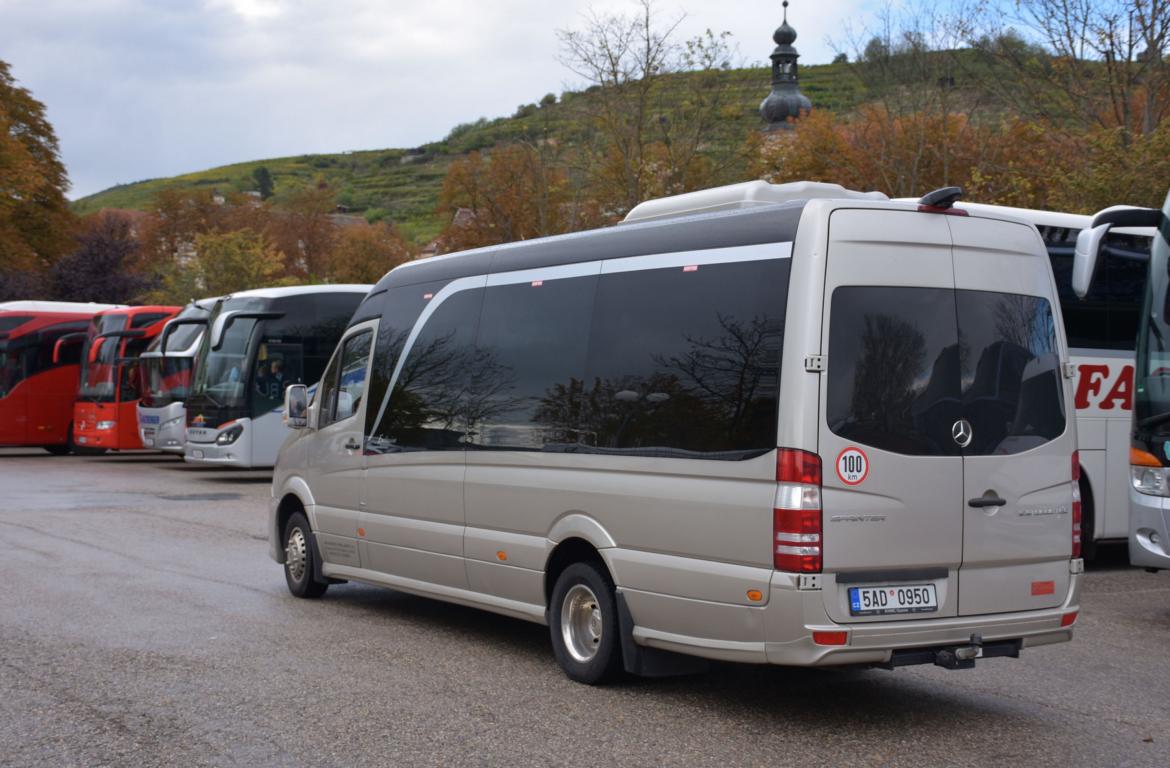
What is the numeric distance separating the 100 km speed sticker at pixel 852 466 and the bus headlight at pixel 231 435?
63.8 ft

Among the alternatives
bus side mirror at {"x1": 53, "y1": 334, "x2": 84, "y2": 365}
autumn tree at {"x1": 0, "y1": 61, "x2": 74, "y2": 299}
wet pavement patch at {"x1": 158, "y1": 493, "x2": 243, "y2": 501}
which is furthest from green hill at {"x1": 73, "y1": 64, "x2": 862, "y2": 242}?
wet pavement patch at {"x1": 158, "y1": 493, "x2": 243, "y2": 501}

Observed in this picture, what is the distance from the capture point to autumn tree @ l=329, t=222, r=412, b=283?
82.8 meters

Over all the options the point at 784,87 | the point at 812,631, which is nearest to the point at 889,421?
the point at 812,631

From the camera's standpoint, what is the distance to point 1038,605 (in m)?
7.21

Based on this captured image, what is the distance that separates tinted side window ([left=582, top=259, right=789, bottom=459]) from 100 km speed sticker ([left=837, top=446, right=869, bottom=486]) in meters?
0.35

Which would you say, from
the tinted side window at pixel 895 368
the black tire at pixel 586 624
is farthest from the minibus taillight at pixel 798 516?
the black tire at pixel 586 624

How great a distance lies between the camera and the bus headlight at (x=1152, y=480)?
10023mm

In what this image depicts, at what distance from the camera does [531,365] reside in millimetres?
8703

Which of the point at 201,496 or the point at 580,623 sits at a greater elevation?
the point at 580,623

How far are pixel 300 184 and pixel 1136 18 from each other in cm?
15068

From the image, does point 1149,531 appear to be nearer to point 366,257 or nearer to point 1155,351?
point 1155,351

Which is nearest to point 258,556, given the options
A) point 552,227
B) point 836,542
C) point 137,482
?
point 836,542

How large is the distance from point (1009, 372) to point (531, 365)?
2.93 meters

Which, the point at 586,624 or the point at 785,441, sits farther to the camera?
the point at 586,624
